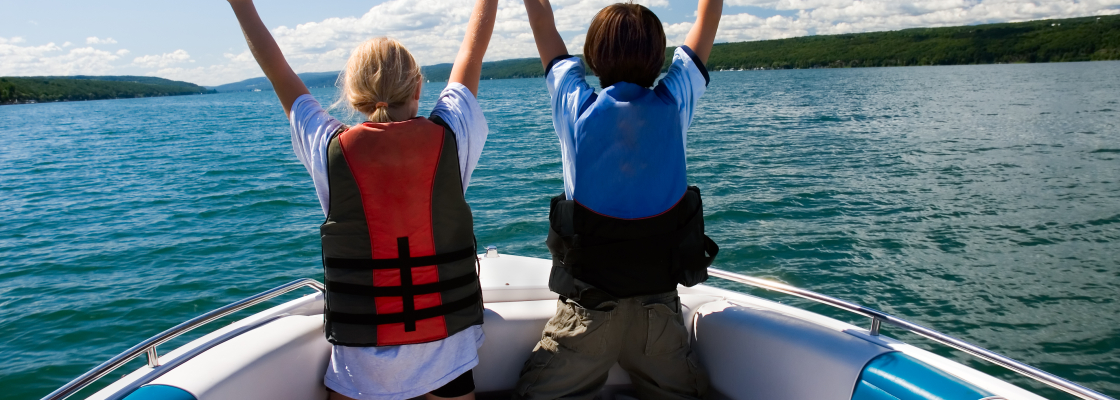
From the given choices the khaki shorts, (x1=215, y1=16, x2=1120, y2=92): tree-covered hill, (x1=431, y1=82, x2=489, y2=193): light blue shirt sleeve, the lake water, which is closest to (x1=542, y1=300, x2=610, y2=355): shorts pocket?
the khaki shorts

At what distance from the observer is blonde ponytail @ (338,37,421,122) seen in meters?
1.75

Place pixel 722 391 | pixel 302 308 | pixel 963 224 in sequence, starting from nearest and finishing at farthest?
pixel 722 391 < pixel 302 308 < pixel 963 224

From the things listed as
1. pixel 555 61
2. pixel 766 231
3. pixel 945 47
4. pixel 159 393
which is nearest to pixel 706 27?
pixel 555 61

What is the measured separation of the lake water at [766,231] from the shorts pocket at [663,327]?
4.16 meters

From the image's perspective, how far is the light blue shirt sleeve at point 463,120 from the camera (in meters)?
1.82

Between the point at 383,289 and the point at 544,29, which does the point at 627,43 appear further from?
the point at 383,289

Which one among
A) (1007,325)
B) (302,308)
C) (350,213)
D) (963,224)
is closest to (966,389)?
(350,213)

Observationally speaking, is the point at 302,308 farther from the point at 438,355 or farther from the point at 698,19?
the point at 698,19

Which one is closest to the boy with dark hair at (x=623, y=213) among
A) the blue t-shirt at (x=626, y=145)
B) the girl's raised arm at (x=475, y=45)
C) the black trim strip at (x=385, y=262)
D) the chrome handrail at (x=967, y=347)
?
the blue t-shirt at (x=626, y=145)

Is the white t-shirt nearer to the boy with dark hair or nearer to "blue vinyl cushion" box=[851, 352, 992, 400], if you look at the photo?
the boy with dark hair

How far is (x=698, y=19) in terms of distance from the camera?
2268 millimetres

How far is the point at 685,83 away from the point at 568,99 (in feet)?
1.27

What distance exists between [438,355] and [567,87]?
926 mm

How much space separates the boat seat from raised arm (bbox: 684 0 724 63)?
997mm
